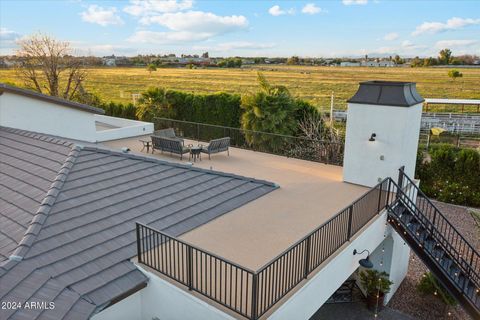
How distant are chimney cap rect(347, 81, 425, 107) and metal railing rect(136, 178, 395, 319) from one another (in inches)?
135

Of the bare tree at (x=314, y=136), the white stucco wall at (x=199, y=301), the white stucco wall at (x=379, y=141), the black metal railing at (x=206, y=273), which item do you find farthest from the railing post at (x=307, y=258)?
the bare tree at (x=314, y=136)

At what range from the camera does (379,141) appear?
9.62 m

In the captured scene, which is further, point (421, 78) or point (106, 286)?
point (421, 78)

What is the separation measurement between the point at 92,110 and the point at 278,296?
37.0 ft

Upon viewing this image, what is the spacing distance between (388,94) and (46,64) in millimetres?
30695

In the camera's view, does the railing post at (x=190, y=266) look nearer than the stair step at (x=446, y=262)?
Yes

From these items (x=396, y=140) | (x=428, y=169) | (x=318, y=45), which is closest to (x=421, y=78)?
(x=318, y=45)

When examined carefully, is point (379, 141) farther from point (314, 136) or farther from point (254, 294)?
point (314, 136)

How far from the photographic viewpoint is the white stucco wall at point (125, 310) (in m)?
5.46

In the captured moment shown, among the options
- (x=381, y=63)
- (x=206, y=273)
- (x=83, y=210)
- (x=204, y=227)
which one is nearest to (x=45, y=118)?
(x=83, y=210)

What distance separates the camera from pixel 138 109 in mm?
22078

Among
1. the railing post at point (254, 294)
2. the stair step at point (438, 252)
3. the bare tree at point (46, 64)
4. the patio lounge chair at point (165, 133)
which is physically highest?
the bare tree at point (46, 64)

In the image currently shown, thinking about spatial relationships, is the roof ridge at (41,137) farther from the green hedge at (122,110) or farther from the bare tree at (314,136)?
the green hedge at (122,110)

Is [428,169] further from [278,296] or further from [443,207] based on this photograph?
[278,296]
